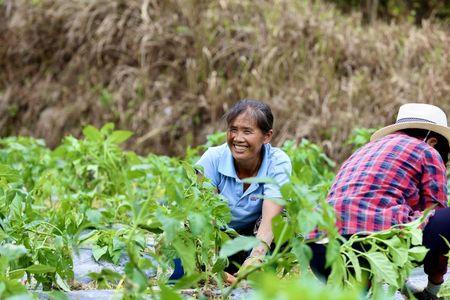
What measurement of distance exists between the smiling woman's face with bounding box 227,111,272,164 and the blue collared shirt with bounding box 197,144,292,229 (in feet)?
0.33

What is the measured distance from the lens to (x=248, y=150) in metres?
3.74

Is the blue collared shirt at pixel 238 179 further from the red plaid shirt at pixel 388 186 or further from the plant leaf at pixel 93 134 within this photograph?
the plant leaf at pixel 93 134

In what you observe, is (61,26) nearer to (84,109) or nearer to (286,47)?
(84,109)

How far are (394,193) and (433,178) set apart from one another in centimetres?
19

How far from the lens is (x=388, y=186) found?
3.19 m

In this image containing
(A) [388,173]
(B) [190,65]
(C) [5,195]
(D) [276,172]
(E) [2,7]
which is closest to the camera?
(A) [388,173]

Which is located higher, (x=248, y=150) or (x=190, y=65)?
(x=248, y=150)

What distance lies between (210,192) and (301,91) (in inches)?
208

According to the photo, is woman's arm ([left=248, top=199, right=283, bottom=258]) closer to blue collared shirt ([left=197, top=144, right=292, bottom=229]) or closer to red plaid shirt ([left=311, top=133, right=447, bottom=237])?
blue collared shirt ([left=197, top=144, right=292, bottom=229])

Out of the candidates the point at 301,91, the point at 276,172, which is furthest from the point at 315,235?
the point at 301,91

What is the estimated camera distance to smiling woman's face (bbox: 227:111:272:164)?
147 inches

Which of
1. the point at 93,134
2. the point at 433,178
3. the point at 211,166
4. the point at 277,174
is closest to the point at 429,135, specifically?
the point at 433,178

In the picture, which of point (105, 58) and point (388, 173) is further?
point (105, 58)

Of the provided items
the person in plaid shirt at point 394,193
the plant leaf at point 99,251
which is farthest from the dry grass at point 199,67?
the plant leaf at point 99,251
